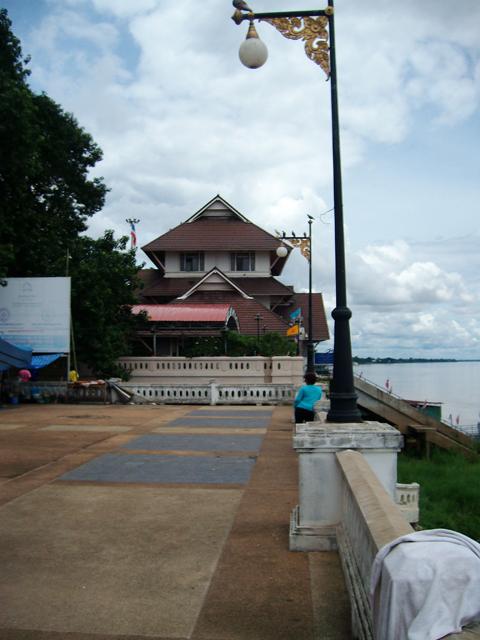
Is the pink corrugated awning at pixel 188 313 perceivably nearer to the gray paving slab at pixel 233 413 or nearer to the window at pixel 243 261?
the window at pixel 243 261

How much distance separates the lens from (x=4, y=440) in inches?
516

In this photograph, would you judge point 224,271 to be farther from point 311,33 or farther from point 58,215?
point 311,33

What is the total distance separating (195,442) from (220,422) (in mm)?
4253

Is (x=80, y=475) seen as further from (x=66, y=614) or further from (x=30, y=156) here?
(x=30, y=156)

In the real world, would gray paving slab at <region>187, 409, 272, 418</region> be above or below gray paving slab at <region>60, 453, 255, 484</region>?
above

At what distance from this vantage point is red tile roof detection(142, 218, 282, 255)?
135 feet

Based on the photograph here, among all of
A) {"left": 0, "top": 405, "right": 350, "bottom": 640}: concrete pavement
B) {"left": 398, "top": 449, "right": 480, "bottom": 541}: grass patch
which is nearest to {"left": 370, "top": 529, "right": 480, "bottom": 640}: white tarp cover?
{"left": 0, "top": 405, "right": 350, "bottom": 640}: concrete pavement

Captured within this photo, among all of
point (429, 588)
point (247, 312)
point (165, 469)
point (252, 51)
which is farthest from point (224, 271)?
point (429, 588)

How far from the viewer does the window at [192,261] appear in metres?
41.9

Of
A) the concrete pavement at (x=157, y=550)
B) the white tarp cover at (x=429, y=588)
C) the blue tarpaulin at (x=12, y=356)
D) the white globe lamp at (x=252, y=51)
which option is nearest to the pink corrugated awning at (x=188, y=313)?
the blue tarpaulin at (x=12, y=356)

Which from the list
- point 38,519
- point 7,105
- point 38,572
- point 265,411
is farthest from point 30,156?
point 38,572

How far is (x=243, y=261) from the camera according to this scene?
42094 millimetres

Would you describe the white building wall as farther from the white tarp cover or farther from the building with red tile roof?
the white tarp cover

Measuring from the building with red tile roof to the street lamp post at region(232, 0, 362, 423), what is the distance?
27.3 m
